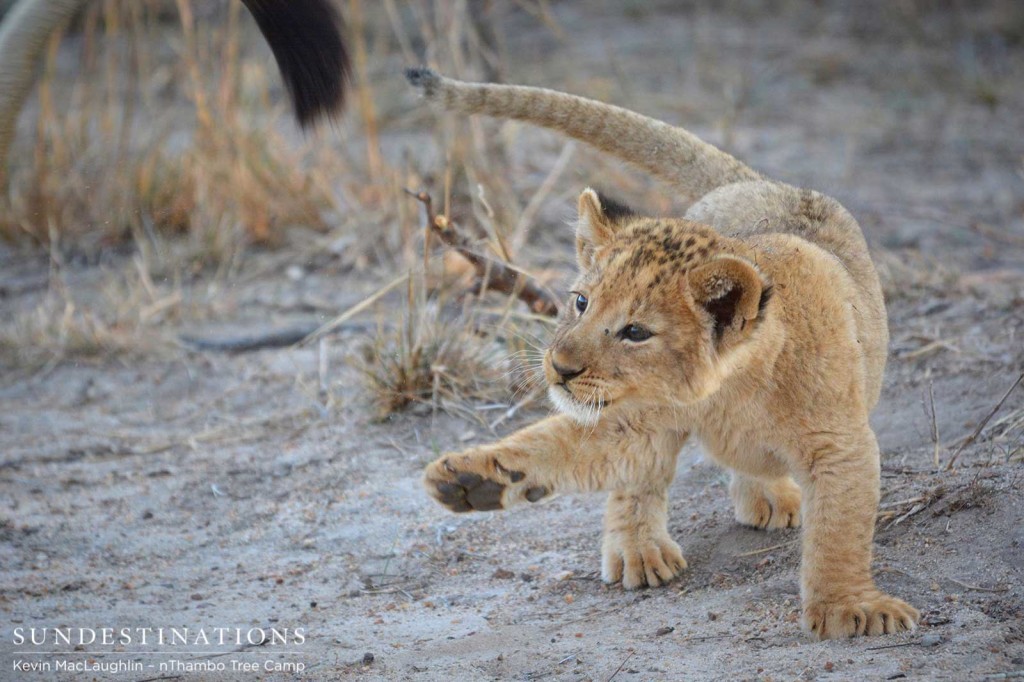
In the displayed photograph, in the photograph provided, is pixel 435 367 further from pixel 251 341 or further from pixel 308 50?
pixel 308 50

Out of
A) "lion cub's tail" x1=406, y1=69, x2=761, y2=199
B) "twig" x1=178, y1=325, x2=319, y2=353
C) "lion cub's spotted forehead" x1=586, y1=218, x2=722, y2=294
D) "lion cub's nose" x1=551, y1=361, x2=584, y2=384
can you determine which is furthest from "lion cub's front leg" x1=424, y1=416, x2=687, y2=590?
"twig" x1=178, y1=325, x2=319, y2=353

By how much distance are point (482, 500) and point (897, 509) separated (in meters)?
1.25

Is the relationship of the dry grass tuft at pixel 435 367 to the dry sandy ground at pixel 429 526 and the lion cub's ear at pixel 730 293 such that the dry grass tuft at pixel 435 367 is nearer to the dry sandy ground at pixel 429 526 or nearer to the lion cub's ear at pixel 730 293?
the dry sandy ground at pixel 429 526

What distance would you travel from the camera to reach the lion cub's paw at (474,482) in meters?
3.23

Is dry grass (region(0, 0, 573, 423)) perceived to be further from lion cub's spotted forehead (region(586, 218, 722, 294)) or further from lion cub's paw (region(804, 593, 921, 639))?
lion cub's paw (region(804, 593, 921, 639))

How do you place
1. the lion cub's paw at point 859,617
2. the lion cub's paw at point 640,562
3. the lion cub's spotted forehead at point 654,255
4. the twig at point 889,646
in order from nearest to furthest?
the twig at point 889,646 → the lion cub's paw at point 859,617 → the lion cub's spotted forehead at point 654,255 → the lion cub's paw at point 640,562

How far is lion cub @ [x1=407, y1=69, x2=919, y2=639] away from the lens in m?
3.06

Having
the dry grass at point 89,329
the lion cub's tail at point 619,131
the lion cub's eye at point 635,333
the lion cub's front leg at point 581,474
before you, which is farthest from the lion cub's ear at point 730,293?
the dry grass at point 89,329

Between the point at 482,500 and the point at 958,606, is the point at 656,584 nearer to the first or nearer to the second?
the point at 482,500

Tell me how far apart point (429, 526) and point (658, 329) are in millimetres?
1440

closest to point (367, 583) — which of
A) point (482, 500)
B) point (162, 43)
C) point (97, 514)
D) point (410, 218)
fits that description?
point (482, 500)

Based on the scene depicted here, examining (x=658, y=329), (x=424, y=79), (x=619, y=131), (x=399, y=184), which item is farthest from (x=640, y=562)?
(x=399, y=184)

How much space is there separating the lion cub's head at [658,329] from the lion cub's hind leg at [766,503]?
0.73 metres

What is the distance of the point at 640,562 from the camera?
362 cm
